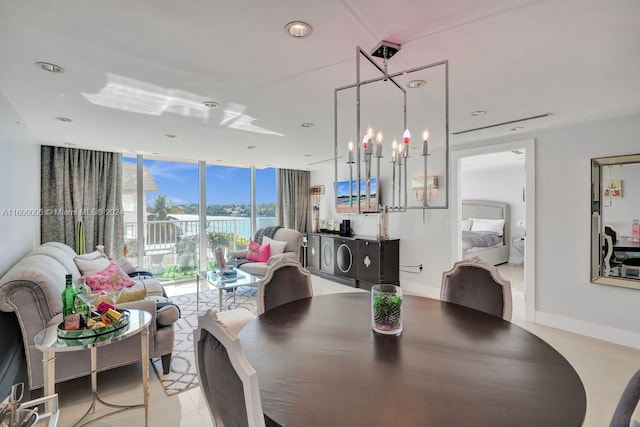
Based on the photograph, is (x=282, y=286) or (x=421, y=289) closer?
(x=282, y=286)

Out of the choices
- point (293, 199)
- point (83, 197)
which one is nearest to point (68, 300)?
point (83, 197)

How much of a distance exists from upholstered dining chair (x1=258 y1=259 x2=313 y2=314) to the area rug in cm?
79

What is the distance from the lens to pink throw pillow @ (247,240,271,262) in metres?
5.09

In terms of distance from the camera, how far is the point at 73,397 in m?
2.20

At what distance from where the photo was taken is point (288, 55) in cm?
173

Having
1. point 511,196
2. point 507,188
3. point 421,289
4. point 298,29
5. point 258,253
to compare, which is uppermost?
point 298,29

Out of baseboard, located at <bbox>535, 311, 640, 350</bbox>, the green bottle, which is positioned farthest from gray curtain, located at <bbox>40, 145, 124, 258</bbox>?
baseboard, located at <bbox>535, 311, 640, 350</bbox>

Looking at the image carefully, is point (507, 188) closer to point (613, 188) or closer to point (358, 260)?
point (613, 188)

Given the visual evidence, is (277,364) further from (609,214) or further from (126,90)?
(609,214)

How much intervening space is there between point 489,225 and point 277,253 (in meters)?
5.48

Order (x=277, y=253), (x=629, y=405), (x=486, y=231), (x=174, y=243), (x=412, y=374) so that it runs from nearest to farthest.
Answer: (x=629, y=405) < (x=412, y=374) < (x=277, y=253) < (x=174, y=243) < (x=486, y=231)

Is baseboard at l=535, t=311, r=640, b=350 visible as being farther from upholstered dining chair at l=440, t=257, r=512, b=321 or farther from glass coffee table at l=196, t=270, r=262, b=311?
glass coffee table at l=196, t=270, r=262, b=311

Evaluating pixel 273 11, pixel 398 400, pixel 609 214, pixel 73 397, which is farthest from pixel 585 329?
pixel 73 397

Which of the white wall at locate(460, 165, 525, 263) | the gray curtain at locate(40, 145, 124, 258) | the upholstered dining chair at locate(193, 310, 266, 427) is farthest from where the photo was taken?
the white wall at locate(460, 165, 525, 263)
